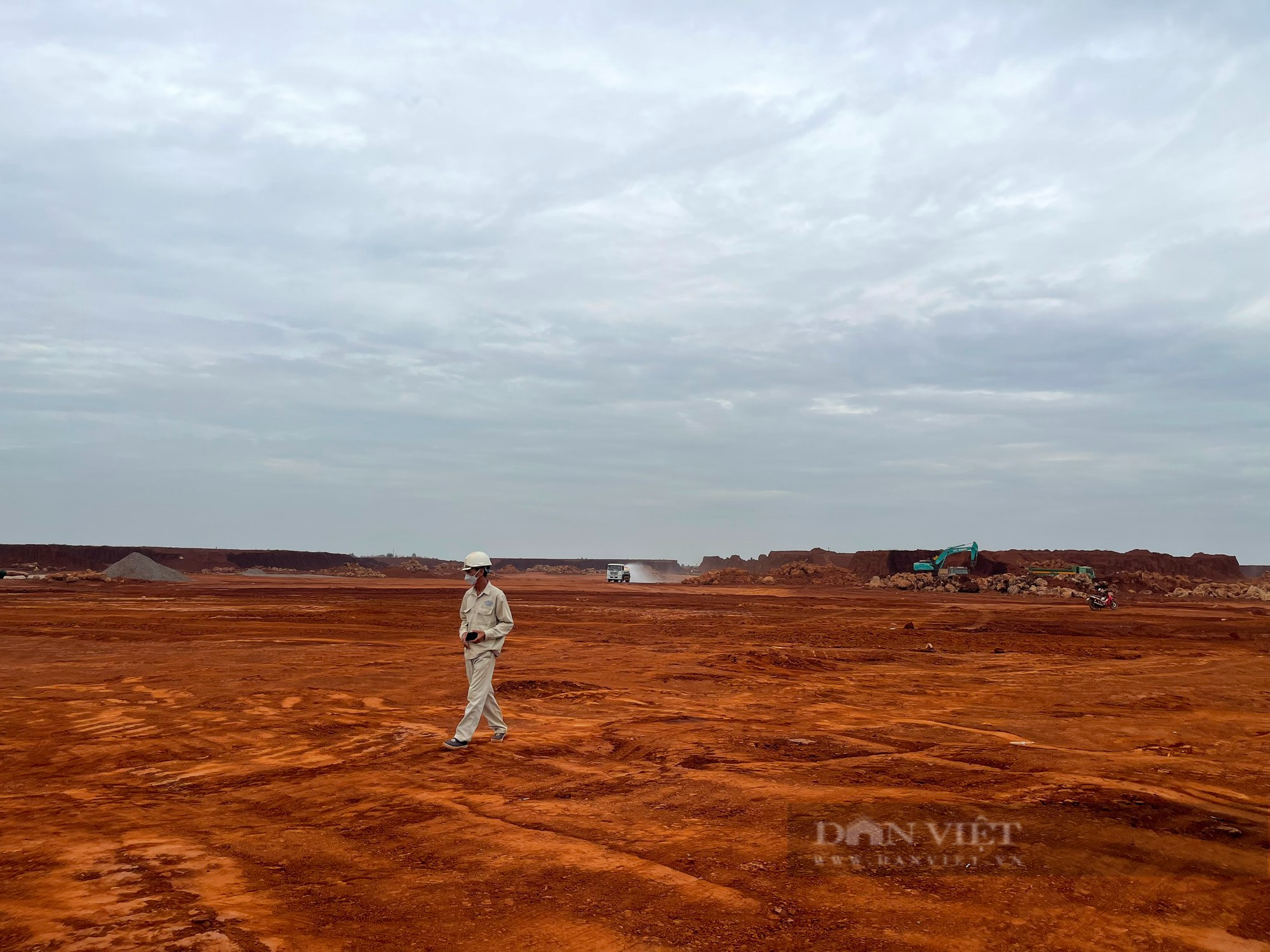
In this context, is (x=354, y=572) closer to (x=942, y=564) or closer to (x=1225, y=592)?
(x=942, y=564)

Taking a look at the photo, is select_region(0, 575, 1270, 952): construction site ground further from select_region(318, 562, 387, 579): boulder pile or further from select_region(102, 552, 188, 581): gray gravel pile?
select_region(318, 562, 387, 579): boulder pile

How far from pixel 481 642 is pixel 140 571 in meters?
68.1

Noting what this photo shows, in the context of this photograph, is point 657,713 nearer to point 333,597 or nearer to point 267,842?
point 267,842

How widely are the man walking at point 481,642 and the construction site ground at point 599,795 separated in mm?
242

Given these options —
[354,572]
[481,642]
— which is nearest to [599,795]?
[481,642]

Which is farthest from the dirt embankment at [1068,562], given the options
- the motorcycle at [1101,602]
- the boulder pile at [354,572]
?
the boulder pile at [354,572]

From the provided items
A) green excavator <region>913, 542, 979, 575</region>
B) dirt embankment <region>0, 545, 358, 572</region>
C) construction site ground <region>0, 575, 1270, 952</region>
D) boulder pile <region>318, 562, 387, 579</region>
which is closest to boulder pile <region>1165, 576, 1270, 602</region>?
green excavator <region>913, 542, 979, 575</region>

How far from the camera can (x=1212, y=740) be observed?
931 centimetres

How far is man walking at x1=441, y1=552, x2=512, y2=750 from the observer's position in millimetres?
8766

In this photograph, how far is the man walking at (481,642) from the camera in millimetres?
8766

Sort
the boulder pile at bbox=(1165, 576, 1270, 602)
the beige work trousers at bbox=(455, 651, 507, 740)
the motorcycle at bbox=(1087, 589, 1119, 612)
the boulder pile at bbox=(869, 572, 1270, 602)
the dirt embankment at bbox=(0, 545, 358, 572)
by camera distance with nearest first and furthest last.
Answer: the beige work trousers at bbox=(455, 651, 507, 740) → the motorcycle at bbox=(1087, 589, 1119, 612) → the boulder pile at bbox=(1165, 576, 1270, 602) → the boulder pile at bbox=(869, 572, 1270, 602) → the dirt embankment at bbox=(0, 545, 358, 572)

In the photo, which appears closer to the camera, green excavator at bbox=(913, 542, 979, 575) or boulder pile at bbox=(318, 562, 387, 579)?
green excavator at bbox=(913, 542, 979, 575)

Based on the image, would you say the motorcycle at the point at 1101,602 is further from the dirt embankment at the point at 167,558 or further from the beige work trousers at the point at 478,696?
the dirt embankment at the point at 167,558

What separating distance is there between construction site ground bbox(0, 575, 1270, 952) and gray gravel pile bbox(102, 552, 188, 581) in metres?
53.2
